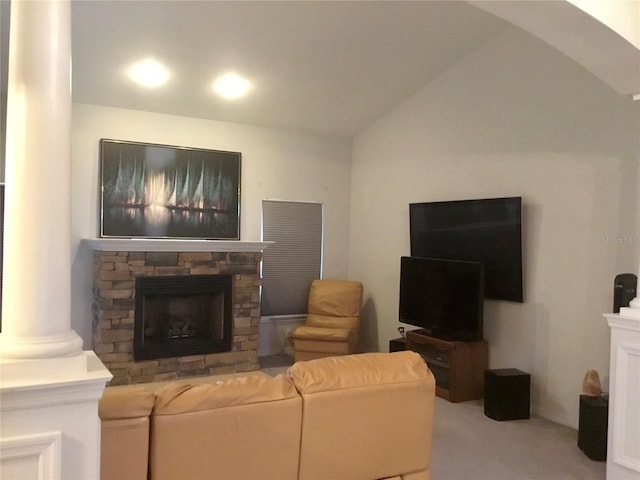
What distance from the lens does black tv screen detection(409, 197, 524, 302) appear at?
4535mm

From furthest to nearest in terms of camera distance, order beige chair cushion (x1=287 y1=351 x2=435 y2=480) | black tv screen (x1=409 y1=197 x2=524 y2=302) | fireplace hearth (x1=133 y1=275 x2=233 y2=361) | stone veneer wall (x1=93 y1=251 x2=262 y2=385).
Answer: fireplace hearth (x1=133 y1=275 x2=233 y2=361)
stone veneer wall (x1=93 y1=251 x2=262 y2=385)
black tv screen (x1=409 y1=197 x2=524 y2=302)
beige chair cushion (x1=287 y1=351 x2=435 y2=480)

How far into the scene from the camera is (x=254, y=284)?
18.6ft

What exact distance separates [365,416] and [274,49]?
341 centimetres

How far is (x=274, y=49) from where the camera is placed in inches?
185

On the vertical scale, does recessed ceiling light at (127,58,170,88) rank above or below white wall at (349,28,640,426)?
above

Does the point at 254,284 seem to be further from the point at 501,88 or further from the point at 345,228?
the point at 501,88

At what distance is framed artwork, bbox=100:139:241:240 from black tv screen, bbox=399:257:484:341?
201cm

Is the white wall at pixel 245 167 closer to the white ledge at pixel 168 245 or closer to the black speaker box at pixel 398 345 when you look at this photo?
the white ledge at pixel 168 245

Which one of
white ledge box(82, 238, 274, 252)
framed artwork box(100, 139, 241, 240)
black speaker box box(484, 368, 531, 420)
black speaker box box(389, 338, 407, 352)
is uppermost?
framed artwork box(100, 139, 241, 240)

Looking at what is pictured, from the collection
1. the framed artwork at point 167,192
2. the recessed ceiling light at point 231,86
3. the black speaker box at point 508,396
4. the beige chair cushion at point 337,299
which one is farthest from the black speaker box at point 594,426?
the recessed ceiling light at point 231,86

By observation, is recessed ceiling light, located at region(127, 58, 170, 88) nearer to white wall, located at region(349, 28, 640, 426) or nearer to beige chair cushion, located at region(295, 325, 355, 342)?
white wall, located at region(349, 28, 640, 426)

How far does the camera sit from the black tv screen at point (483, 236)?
14.9 feet

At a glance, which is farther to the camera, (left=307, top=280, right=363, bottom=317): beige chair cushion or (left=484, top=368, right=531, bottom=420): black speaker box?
(left=307, top=280, right=363, bottom=317): beige chair cushion

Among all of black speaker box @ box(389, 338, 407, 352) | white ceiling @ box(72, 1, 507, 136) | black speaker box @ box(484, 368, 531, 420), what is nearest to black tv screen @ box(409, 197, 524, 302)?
black speaker box @ box(484, 368, 531, 420)
